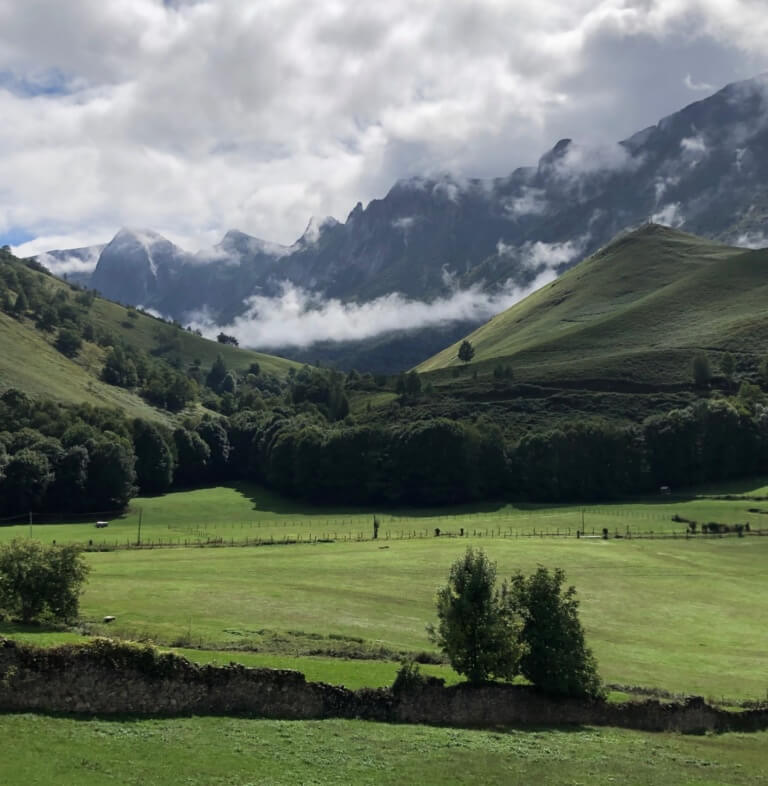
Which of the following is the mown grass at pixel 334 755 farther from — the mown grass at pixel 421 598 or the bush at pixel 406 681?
the mown grass at pixel 421 598

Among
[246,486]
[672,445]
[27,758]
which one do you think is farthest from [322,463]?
[27,758]

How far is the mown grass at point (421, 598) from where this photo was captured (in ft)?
155

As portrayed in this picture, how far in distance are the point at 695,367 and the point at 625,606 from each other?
14590 centimetres

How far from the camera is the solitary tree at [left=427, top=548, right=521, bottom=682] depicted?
124 ft

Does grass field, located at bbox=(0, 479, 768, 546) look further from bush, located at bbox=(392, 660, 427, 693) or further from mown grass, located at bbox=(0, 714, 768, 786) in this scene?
mown grass, located at bbox=(0, 714, 768, 786)

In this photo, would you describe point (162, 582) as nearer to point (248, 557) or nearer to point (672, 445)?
point (248, 557)

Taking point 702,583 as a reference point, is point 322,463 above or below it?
above

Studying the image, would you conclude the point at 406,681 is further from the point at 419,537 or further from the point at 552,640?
the point at 419,537

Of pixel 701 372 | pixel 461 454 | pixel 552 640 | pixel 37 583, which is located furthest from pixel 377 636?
pixel 701 372

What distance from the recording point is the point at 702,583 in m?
76.8

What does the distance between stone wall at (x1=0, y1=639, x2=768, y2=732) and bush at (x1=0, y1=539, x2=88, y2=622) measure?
15000 millimetres

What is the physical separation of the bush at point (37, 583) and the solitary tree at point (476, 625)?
19927 millimetres

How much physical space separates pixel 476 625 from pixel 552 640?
4047 millimetres

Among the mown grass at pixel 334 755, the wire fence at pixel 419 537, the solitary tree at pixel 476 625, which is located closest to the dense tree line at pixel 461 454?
the wire fence at pixel 419 537
